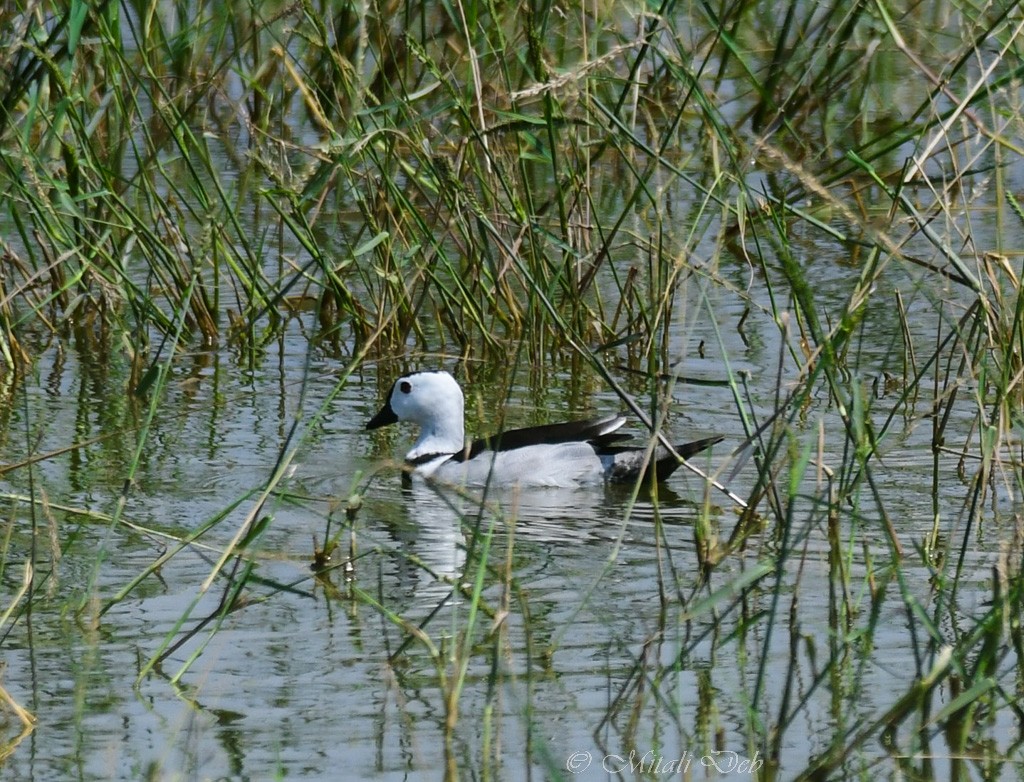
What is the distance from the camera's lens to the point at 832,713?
14.0ft

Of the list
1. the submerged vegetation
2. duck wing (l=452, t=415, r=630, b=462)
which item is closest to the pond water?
the submerged vegetation

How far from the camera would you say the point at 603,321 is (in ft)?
25.5

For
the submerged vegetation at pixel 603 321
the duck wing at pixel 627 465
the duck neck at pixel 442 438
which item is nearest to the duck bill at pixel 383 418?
the duck neck at pixel 442 438

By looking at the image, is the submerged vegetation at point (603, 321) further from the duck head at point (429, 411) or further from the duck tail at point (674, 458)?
the duck head at point (429, 411)

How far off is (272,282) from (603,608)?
13.7 ft

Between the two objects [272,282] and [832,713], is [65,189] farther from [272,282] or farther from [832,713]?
[832,713]

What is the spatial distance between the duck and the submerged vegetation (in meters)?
0.22

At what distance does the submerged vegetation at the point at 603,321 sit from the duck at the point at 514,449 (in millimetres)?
222

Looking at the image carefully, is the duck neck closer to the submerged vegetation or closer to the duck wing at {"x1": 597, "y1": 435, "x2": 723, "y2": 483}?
the submerged vegetation

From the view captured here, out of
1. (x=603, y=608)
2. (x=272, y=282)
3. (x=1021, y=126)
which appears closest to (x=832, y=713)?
(x=603, y=608)

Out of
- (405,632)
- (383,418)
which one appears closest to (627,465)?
(383,418)

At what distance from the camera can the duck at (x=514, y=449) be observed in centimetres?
702

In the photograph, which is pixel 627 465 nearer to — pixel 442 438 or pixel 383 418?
pixel 442 438

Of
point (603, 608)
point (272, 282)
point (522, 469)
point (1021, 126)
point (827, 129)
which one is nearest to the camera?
point (1021, 126)
